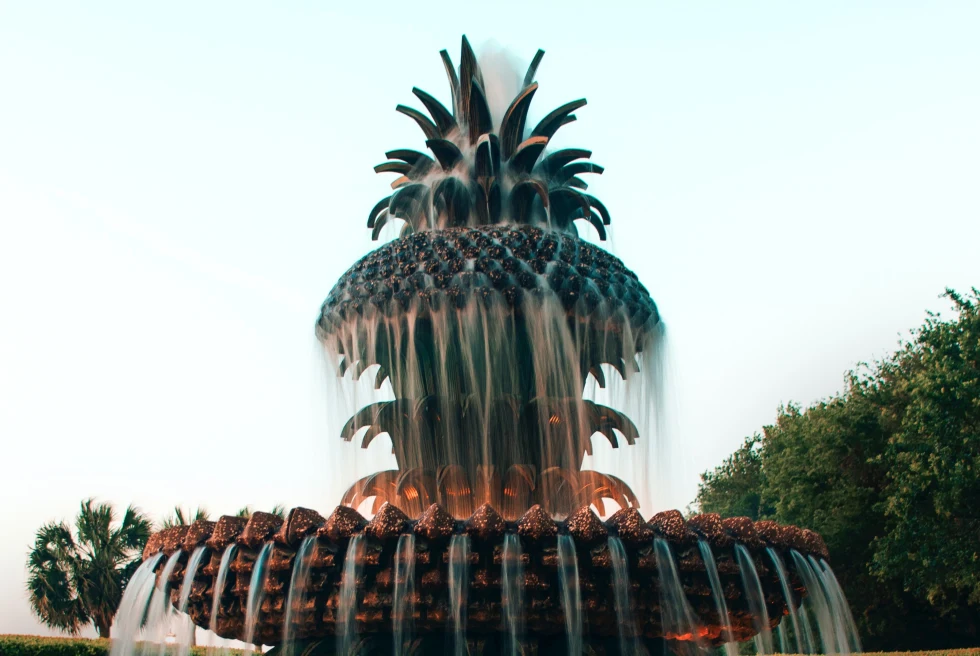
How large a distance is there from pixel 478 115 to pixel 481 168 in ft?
2.85

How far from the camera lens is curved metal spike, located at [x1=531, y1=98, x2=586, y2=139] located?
11992mm

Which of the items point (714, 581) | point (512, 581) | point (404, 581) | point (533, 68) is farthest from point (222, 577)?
point (533, 68)

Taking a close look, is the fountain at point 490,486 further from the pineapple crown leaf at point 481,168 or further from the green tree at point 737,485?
the green tree at point 737,485

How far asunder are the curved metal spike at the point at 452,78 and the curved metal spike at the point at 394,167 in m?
0.95

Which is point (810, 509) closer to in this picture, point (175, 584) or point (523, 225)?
point (523, 225)

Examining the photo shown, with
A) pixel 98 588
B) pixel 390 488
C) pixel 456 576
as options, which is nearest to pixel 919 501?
pixel 390 488

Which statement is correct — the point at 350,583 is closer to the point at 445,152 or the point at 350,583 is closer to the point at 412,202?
the point at 412,202

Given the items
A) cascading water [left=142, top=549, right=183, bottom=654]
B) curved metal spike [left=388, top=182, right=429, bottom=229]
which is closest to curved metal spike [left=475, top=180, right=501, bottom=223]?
curved metal spike [left=388, top=182, right=429, bottom=229]

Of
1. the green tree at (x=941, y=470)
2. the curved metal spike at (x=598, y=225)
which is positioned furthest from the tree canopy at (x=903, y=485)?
the curved metal spike at (x=598, y=225)

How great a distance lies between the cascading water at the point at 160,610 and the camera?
8652 mm

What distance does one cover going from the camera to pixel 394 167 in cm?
1270

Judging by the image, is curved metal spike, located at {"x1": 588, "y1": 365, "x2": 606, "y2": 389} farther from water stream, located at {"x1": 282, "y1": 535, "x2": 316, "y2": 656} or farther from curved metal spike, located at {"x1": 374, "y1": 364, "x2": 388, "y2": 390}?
water stream, located at {"x1": 282, "y1": 535, "x2": 316, "y2": 656}

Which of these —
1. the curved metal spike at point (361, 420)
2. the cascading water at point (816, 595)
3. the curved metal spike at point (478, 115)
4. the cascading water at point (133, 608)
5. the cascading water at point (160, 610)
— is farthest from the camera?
the curved metal spike at point (478, 115)

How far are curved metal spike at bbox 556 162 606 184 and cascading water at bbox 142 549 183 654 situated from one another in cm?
679
